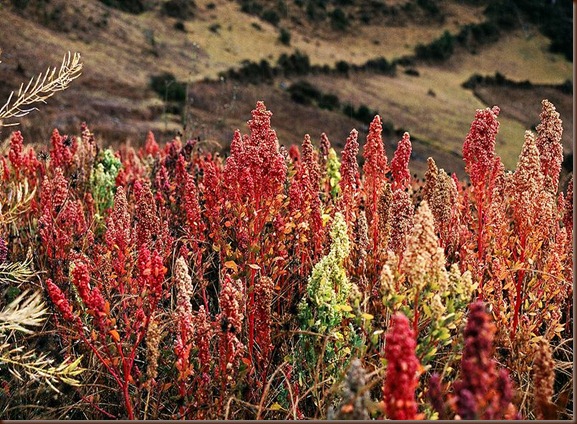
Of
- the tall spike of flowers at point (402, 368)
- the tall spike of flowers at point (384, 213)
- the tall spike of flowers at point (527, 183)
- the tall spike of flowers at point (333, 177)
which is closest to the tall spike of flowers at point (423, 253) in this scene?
the tall spike of flowers at point (402, 368)

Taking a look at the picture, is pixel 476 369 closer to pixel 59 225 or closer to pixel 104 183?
pixel 59 225

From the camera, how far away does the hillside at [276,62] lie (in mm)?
20766

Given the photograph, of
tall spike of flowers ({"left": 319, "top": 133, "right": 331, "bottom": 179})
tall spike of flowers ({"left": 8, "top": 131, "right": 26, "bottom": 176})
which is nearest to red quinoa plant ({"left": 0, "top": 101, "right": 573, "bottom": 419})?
tall spike of flowers ({"left": 8, "top": 131, "right": 26, "bottom": 176})

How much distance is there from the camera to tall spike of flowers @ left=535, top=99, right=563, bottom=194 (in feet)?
10.9

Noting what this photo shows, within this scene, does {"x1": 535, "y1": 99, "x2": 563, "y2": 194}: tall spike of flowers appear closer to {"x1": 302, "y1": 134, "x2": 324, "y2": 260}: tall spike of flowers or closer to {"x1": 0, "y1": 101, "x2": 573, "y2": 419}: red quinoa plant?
{"x1": 0, "y1": 101, "x2": 573, "y2": 419}: red quinoa plant

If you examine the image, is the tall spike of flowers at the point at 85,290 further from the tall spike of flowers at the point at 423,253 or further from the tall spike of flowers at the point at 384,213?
the tall spike of flowers at the point at 384,213

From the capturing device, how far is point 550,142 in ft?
11.0

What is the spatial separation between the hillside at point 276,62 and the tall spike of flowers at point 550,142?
7.27 m

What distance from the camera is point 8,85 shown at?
19.7 metres

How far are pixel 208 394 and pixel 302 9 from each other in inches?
1904

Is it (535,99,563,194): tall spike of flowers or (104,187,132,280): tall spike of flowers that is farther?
(535,99,563,194): tall spike of flowers

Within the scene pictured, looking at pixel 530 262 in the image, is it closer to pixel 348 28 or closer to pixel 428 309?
pixel 428 309

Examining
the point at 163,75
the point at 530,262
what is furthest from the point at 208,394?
the point at 163,75

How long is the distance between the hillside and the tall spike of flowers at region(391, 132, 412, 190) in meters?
6.80
